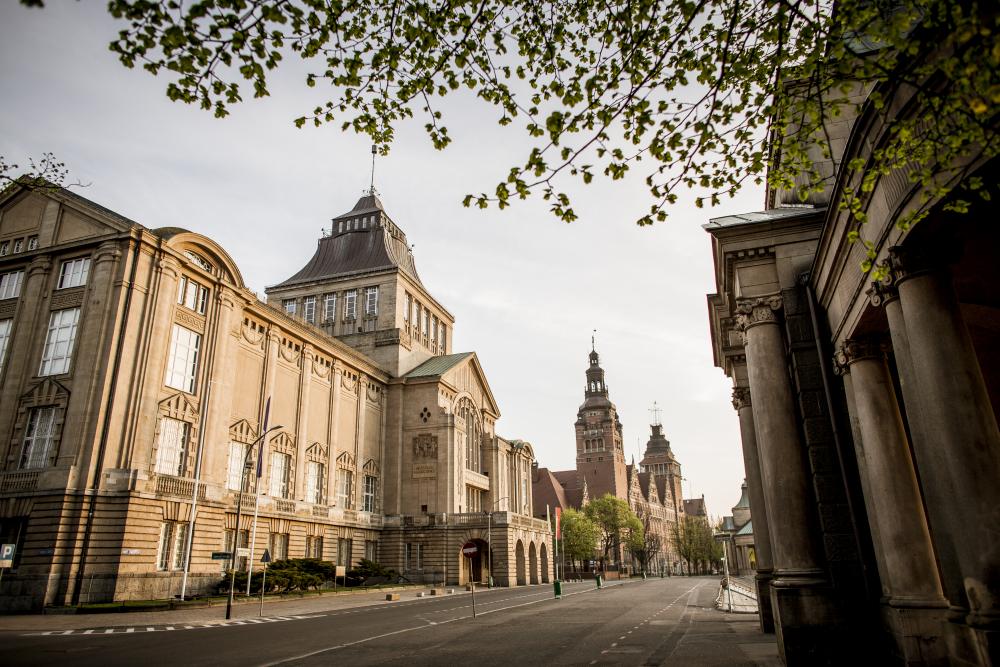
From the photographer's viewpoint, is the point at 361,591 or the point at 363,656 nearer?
the point at 363,656

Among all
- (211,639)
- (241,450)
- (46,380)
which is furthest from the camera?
(241,450)

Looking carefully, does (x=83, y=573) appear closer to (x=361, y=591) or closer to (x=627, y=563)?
(x=361, y=591)

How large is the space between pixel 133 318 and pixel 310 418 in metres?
18.1

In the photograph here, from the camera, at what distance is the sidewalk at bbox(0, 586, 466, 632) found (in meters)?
19.9

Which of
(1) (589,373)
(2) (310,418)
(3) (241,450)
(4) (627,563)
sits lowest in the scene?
(4) (627,563)

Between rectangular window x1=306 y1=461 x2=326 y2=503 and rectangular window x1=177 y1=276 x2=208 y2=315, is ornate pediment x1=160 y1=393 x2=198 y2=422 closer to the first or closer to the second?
rectangular window x1=177 y1=276 x2=208 y2=315

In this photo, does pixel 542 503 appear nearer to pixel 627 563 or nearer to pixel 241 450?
pixel 627 563

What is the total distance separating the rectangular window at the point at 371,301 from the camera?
65.6 meters

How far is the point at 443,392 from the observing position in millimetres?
59188

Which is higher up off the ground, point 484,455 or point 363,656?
point 484,455

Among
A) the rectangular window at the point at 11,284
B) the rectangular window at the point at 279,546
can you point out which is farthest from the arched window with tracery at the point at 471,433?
the rectangular window at the point at 11,284

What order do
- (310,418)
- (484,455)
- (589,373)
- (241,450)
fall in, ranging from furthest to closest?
(589,373) < (484,455) < (310,418) < (241,450)

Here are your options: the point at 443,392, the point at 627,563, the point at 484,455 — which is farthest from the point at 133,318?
the point at 627,563

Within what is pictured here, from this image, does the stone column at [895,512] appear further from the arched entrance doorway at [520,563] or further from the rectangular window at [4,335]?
the arched entrance doorway at [520,563]
